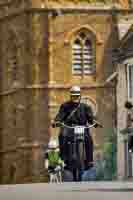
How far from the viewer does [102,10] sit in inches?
2675

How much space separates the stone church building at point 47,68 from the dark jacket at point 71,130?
145ft

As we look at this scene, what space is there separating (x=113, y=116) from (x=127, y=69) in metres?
4.90

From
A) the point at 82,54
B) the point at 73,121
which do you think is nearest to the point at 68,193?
the point at 73,121

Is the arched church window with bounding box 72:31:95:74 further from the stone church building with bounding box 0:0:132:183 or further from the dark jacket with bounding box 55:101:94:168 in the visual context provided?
the dark jacket with bounding box 55:101:94:168

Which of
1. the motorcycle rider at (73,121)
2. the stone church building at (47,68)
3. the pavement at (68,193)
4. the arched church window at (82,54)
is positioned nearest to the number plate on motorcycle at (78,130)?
the motorcycle rider at (73,121)

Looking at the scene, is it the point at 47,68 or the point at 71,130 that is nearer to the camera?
the point at 71,130

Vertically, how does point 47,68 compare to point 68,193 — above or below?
above

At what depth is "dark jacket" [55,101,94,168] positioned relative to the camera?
21062 mm

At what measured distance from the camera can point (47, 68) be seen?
221 ft

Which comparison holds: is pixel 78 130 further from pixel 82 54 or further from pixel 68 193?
pixel 82 54

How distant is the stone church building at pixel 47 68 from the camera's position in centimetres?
6675

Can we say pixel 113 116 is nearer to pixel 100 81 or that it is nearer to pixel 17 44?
pixel 100 81

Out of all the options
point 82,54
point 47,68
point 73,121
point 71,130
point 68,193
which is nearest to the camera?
point 68,193

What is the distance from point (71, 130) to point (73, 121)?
225 millimetres
